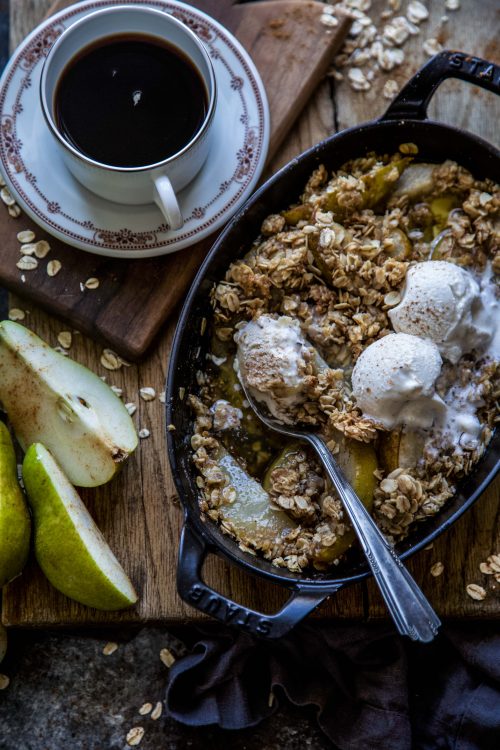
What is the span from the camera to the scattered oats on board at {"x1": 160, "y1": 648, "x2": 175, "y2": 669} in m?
1.75

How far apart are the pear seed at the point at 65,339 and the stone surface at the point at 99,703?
2.02 feet

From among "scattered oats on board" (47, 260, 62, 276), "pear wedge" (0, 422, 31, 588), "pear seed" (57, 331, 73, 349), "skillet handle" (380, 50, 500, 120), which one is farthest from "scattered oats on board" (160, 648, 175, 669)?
"skillet handle" (380, 50, 500, 120)

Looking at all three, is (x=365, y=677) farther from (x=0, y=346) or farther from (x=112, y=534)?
(x=0, y=346)

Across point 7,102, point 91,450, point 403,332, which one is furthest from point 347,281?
point 7,102

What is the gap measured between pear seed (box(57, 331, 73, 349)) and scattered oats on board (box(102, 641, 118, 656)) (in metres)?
0.63

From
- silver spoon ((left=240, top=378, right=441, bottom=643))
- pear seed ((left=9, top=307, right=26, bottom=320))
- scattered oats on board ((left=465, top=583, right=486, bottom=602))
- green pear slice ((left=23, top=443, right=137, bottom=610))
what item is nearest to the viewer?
silver spoon ((left=240, top=378, right=441, bottom=643))

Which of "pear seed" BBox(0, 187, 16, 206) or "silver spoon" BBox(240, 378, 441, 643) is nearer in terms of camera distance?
"silver spoon" BBox(240, 378, 441, 643)

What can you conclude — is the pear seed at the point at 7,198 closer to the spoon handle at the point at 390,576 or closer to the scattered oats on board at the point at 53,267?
the scattered oats on board at the point at 53,267

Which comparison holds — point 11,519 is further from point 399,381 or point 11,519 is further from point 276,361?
point 399,381

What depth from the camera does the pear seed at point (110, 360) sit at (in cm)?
169

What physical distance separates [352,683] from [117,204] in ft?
3.46

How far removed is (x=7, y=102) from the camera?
5.45 ft

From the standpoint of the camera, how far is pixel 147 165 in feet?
4.91

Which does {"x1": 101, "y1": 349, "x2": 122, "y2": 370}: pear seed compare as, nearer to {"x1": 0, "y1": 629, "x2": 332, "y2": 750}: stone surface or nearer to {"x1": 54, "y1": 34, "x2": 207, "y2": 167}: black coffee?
{"x1": 54, "y1": 34, "x2": 207, "y2": 167}: black coffee
